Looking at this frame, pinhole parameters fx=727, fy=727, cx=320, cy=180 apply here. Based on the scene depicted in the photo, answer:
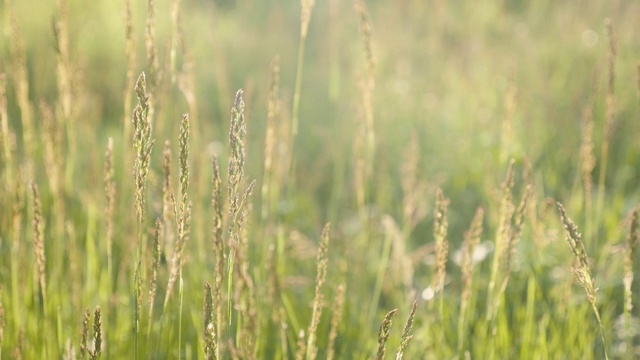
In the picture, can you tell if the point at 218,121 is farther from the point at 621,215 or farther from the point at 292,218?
the point at 621,215

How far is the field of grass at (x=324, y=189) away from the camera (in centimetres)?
129

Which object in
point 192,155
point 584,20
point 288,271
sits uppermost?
point 584,20

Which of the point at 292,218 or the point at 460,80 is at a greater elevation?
the point at 460,80

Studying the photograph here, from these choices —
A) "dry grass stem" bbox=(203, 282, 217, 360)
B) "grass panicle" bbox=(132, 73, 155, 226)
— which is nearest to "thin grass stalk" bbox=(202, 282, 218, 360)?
"dry grass stem" bbox=(203, 282, 217, 360)

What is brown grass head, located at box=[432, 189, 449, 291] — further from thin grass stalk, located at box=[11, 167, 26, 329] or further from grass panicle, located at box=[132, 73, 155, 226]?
thin grass stalk, located at box=[11, 167, 26, 329]

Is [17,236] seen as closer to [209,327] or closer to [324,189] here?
[209,327]

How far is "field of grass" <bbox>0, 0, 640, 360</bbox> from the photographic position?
1291mm

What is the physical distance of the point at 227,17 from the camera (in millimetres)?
7266

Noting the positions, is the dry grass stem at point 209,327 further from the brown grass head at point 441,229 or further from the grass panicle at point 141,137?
the brown grass head at point 441,229

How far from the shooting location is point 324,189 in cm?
367

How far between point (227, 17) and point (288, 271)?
5293mm

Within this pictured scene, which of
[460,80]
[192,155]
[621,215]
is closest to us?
[192,155]

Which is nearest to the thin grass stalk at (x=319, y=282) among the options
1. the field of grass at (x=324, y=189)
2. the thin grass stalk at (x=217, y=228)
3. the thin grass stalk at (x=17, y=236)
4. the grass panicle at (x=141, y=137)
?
the field of grass at (x=324, y=189)

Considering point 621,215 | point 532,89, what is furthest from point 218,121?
point 621,215
